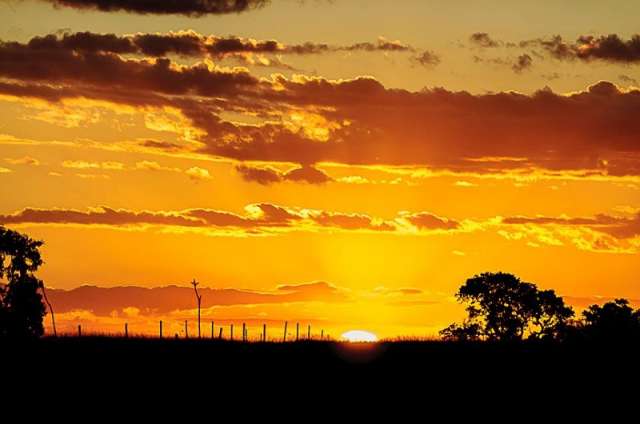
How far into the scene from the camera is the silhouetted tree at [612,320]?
12184 centimetres

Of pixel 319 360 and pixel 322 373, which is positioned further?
pixel 319 360

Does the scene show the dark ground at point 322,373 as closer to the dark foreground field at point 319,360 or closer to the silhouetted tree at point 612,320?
the dark foreground field at point 319,360

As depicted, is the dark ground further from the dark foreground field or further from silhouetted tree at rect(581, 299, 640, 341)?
silhouetted tree at rect(581, 299, 640, 341)

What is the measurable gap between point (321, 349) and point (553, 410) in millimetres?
22084

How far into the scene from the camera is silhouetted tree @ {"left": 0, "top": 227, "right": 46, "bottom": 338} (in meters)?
124

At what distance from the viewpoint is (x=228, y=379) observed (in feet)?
292

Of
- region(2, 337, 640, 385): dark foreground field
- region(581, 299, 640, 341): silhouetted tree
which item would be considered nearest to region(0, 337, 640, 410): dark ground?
region(2, 337, 640, 385): dark foreground field

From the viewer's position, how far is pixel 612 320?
13038cm

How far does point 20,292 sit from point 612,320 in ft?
183

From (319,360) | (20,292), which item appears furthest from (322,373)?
(20,292)

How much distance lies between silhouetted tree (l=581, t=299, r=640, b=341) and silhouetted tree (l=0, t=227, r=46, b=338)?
49.6 metres

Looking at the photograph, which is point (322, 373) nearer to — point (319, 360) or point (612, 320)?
point (319, 360)

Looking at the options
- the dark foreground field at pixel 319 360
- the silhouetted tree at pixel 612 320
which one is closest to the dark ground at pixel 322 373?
the dark foreground field at pixel 319 360

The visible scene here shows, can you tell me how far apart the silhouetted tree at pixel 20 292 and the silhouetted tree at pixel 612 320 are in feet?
163
